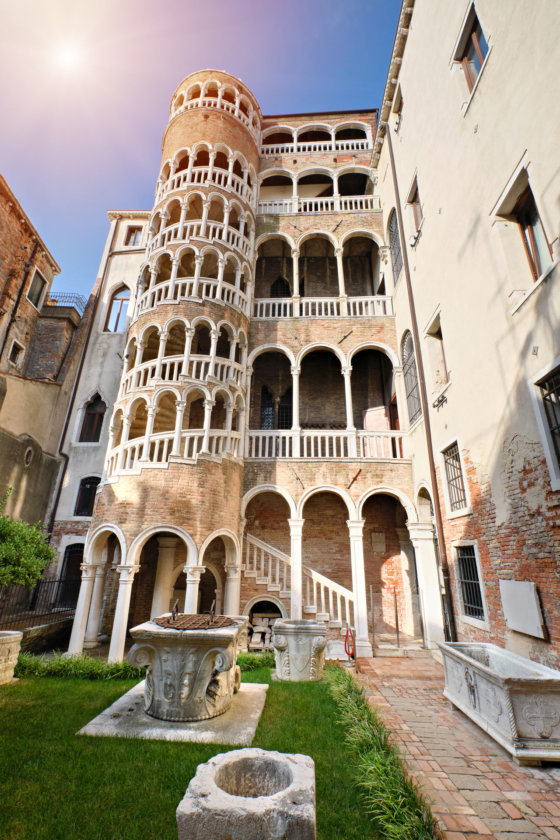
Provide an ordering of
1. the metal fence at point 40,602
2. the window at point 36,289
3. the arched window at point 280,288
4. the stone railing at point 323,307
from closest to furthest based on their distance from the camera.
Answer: the metal fence at point 40,602, the stone railing at point 323,307, the window at point 36,289, the arched window at point 280,288

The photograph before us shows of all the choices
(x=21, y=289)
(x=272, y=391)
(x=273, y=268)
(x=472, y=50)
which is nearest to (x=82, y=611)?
(x=272, y=391)

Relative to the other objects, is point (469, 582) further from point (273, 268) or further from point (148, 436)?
point (273, 268)

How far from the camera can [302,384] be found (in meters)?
17.4

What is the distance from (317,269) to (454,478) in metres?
13.3

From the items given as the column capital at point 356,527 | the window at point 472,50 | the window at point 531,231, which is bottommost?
the column capital at point 356,527

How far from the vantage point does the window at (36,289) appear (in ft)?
59.3

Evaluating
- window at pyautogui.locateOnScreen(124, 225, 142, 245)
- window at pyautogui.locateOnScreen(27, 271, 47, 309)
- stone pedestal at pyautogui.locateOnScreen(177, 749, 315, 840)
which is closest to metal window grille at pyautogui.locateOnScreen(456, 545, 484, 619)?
stone pedestal at pyautogui.locateOnScreen(177, 749, 315, 840)

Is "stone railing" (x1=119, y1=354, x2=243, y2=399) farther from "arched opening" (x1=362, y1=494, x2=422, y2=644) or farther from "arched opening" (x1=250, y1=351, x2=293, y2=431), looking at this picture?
"arched opening" (x1=362, y1=494, x2=422, y2=644)

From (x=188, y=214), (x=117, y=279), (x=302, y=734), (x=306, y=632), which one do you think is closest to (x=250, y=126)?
(x=188, y=214)

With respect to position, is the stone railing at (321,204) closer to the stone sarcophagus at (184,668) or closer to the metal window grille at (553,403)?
the metal window grille at (553,403)

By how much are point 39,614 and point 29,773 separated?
1010 centimetres

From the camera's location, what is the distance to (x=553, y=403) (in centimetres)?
614

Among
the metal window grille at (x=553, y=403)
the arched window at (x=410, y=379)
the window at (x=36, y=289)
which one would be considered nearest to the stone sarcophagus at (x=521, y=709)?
the metal window grille at (x=553, y=403)

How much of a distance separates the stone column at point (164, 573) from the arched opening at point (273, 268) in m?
12.3
